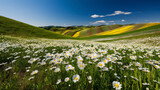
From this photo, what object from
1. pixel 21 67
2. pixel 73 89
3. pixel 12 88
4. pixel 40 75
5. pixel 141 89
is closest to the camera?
pixel 141 89

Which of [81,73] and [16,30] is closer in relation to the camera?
[81,73]

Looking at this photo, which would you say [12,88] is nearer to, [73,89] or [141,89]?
[73,89]

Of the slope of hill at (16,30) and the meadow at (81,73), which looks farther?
the slope of hill at (16,30)

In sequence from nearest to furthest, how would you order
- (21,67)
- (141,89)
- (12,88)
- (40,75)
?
1. (141,89)
2. (12,88)
3. (40,75)
4. (21,67)

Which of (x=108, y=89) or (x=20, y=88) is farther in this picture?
(x=20, y=88)

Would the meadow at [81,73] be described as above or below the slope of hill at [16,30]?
below

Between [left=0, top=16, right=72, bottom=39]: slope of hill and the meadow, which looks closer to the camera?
the meadow

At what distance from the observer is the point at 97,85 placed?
1.69 metres

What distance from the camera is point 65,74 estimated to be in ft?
7.10

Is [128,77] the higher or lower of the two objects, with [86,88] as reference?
higher

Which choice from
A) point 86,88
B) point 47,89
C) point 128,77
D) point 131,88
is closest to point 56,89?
point 47,89

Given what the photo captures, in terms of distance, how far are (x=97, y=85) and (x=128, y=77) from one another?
83cm

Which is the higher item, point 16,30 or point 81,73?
point 16,30

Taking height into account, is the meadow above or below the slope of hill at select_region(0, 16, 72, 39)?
below
